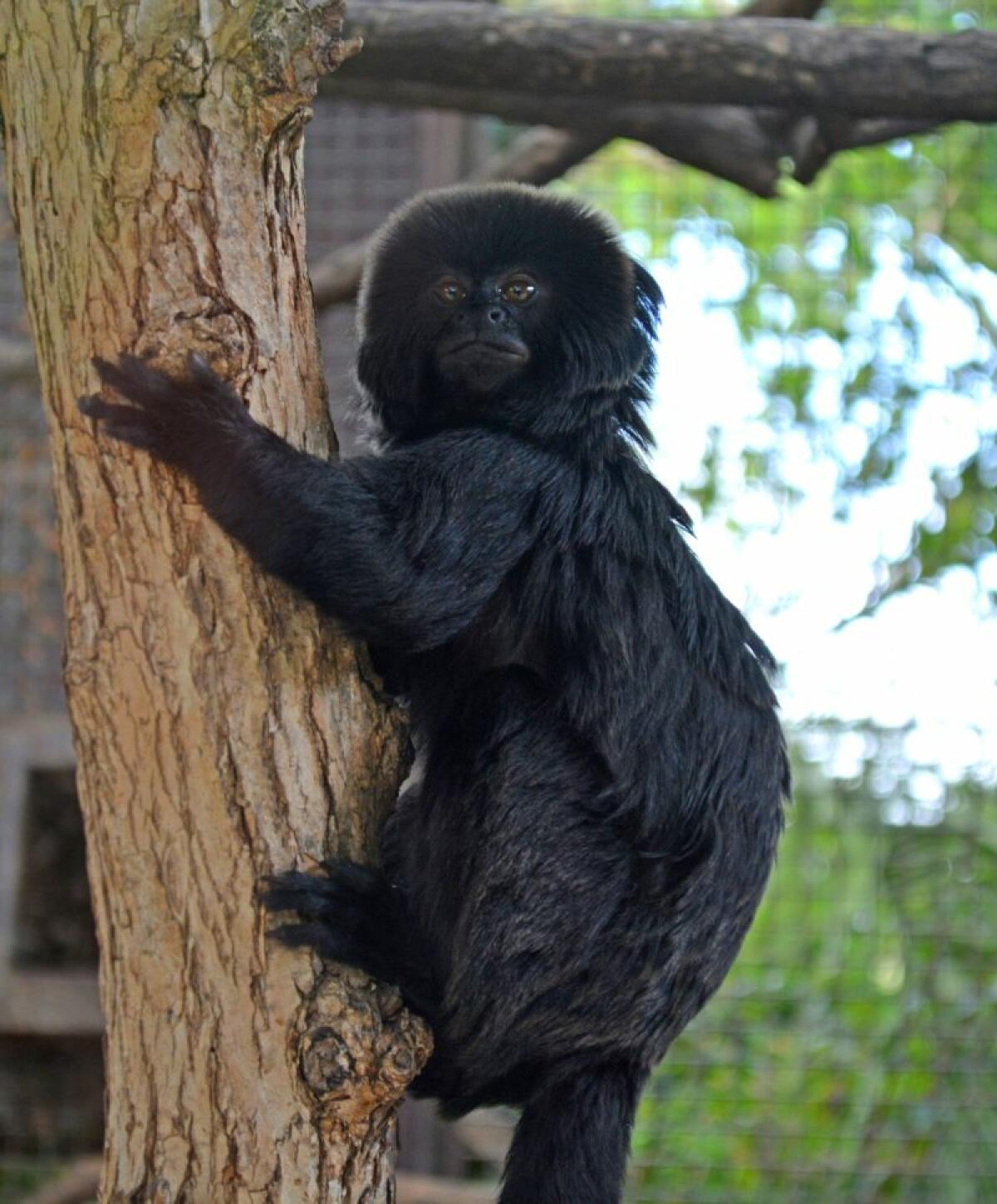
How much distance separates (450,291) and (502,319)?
15cm

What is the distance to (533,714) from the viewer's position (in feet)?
8.14

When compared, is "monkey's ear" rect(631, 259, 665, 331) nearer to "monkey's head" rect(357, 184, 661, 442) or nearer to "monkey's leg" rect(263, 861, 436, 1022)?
"monkey's head" rect(357, 184, 661, 442)

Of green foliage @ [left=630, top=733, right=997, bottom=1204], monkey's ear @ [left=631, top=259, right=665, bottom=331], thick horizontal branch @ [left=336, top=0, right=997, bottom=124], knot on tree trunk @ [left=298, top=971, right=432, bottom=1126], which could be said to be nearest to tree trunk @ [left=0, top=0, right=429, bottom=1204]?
knot on tree trunk @ [left=298, top=971, right=432, bottom=1126]

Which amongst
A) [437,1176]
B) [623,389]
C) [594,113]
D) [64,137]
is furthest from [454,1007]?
[437,1176]

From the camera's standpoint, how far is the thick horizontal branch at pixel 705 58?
3.53 m

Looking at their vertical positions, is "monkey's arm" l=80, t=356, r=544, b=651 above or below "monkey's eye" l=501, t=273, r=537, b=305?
below

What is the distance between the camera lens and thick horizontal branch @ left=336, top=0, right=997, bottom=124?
3.53 metres

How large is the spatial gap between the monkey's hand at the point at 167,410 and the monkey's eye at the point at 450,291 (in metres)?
Answer: 0.79

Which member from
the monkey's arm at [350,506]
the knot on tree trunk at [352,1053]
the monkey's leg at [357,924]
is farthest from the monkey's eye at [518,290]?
the knot on tree trunk at [352,1053]

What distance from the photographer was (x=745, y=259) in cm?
544

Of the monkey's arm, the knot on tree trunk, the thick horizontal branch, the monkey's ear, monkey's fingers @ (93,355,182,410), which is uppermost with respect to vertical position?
the thick horizontal branch

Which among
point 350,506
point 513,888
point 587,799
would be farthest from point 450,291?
point 513,888

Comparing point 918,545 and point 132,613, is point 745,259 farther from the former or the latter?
point 132,613

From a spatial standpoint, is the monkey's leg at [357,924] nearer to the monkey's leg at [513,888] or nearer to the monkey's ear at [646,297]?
the monkey's leg at [513,888]
